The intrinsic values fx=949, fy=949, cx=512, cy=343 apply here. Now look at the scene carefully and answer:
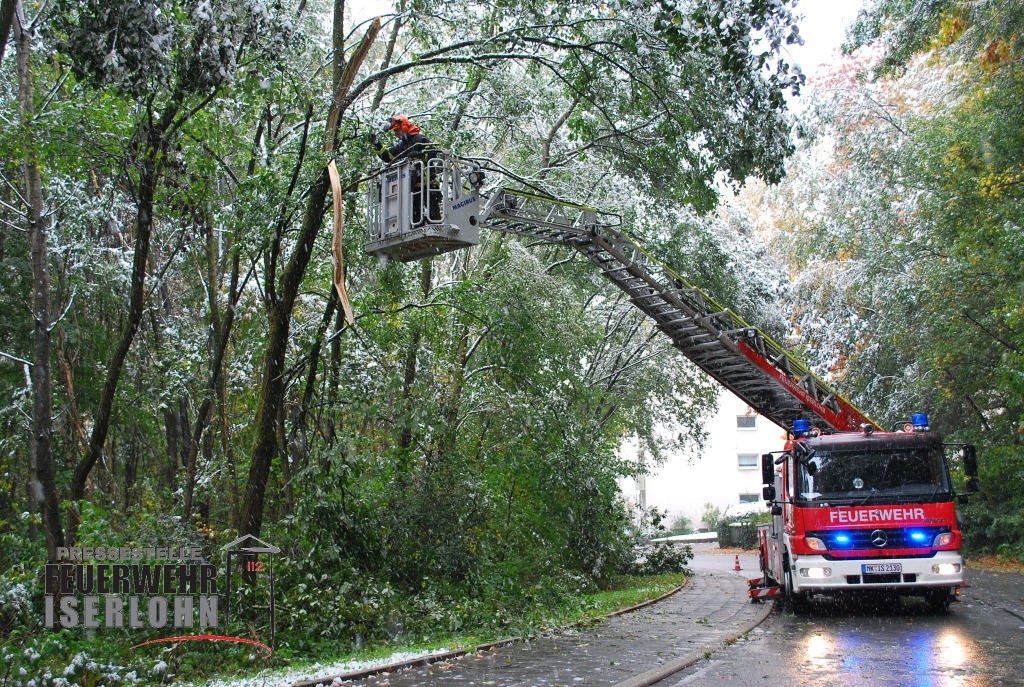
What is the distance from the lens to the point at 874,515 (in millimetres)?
13102

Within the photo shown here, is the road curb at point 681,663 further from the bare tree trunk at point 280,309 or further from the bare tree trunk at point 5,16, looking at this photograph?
the bare tree trunk at point 5,16

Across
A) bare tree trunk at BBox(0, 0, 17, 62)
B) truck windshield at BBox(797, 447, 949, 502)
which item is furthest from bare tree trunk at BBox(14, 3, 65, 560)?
truck windshield at BBox(797, 447, 949, 502)

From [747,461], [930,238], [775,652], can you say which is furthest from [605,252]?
[747,461]

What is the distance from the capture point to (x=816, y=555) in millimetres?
13195

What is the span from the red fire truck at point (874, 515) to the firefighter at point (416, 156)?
23.1ft

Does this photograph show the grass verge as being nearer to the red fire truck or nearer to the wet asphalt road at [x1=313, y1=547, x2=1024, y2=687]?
the wet asphalt road at [x1=313, y1=547, x2=1024, y2=687]

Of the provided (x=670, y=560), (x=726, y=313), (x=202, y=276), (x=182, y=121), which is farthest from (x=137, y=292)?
(x=670, y=560)

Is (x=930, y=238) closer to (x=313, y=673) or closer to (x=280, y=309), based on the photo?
(x=280, y=309)

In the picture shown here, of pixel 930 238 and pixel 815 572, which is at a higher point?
pixel 930 238

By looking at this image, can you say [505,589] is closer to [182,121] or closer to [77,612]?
[77,612]

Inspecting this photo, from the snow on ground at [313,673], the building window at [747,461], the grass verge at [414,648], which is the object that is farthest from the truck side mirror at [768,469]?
the building window at [747,461]

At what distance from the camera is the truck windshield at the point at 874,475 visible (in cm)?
1327

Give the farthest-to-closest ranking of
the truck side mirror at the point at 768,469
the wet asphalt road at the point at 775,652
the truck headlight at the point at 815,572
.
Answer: the truck side mirror at the point at 768,469 < the truck headlight at the point at 815,572 < the wet asphalt road at the point at 775,652

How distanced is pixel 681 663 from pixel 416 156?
596 cm
